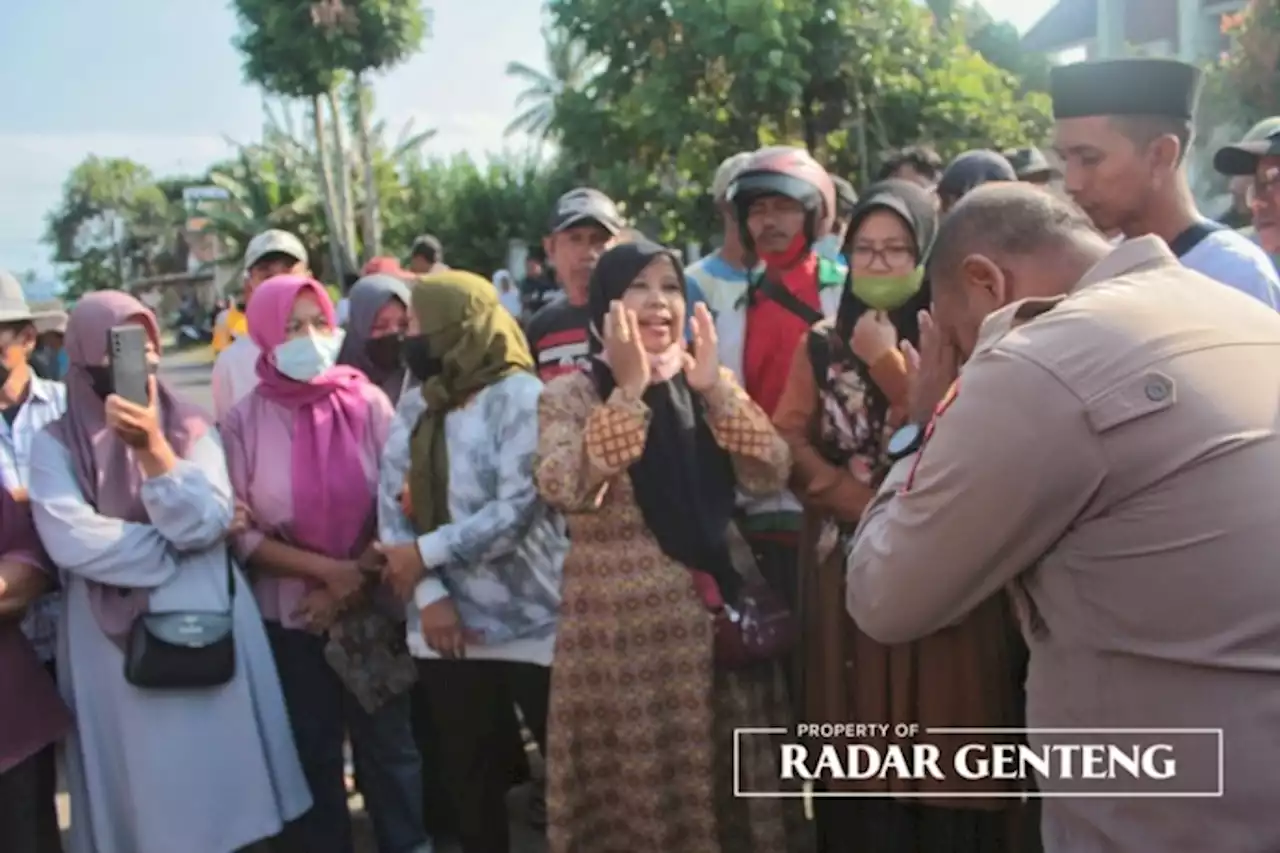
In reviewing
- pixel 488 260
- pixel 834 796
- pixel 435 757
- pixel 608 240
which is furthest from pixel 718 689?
pixel 488 260

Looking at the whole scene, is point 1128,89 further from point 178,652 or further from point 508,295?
point 508,295

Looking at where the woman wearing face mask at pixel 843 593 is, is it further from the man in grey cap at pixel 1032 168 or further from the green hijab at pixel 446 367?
the man in grey cap at pixel 1032 168

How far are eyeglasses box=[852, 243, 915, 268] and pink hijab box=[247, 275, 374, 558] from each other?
1.55 meters

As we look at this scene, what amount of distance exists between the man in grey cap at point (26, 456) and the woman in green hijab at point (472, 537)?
1.01 meters

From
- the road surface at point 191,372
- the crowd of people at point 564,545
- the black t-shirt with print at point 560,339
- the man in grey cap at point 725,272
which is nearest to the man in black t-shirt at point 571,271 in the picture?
the black t-shirt with print at point 560,339

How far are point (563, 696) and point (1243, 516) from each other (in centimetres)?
179

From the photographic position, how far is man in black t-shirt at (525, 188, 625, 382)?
3984 mm

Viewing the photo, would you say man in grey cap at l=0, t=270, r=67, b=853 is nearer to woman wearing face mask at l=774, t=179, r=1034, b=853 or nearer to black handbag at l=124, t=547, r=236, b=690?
black handbag at l=124, t=547, r=236, b=690

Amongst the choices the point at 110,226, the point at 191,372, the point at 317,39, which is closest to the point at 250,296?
the point at 317,39

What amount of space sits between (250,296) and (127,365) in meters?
1.20

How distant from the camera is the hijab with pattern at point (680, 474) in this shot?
2855mm

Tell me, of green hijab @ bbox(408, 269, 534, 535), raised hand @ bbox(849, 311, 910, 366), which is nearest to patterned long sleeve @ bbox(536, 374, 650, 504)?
green hijab @ bbox(408, 269, 534, 535)

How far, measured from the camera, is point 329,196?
27281mm

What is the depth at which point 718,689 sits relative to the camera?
2.93 meters
